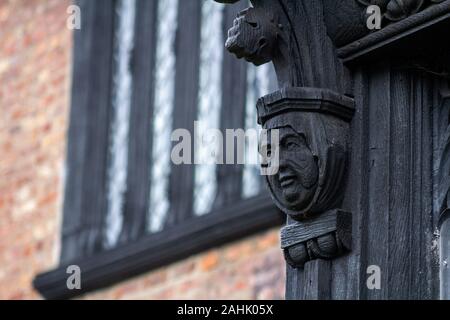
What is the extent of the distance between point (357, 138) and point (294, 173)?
6.3 inches

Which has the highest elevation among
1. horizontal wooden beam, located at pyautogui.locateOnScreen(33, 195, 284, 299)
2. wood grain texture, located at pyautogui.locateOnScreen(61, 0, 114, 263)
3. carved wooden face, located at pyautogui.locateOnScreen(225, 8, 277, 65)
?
wood grain texture, located at pyautogui.locateOnScreen(61, 0, 114, 263)

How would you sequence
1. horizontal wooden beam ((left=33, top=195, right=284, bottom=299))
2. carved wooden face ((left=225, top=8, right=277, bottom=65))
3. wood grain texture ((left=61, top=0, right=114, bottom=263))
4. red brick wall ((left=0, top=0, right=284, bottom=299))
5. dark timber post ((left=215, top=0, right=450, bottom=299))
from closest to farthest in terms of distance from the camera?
dark timber post ((left=215, top=0, right=450, bottom=299))
carved wooden face ((left=225, top=8, right=277, bottom=65))
horizontal wooden beam ((left=33, top=195, right=284, bottom=299))
wood grain texture ((left=61, top=0, right=114, bottom=263))
red brick wall ((left=0, top=0, right=284, bottom=299))

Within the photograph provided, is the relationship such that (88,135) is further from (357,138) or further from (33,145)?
(357,138)

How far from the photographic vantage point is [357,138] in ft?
→ 12.3

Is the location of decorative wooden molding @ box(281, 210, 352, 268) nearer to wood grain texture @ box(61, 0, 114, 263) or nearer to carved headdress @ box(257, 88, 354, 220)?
carved headdress @ box(257, 88, 354, 220)

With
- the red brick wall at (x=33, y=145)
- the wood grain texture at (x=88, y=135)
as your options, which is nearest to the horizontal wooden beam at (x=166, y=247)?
the red brick wall at (x=33, y=145)

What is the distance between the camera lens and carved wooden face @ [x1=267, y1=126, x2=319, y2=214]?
146 inches

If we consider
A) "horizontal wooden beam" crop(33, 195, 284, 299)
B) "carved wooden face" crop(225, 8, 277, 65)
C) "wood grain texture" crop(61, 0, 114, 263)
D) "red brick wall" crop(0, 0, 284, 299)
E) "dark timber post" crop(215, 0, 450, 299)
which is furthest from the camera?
"red brick wall" crop(0, 0, 284, 299)

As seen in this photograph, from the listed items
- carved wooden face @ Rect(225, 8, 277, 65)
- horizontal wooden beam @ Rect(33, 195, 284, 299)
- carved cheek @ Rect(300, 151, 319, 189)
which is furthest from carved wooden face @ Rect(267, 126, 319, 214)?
horizontal wooden beam @ Rect(33, 195, 284, 299)

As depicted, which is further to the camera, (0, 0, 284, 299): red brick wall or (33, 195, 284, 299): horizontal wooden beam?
(0, 0, 284, 299): red brick wall

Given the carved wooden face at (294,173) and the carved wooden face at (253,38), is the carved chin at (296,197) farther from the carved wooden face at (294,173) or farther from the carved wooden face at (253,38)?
the carved wooden face at (253,38)
